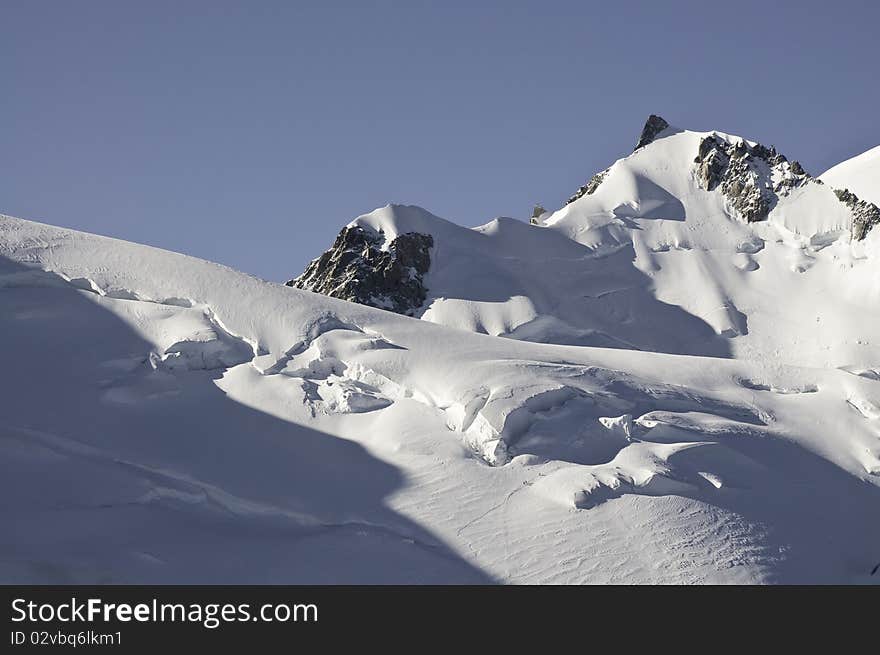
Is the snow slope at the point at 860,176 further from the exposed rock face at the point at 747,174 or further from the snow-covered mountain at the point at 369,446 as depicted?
the snow-covered mountain at the point at 369,446

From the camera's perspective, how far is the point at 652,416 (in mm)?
35406

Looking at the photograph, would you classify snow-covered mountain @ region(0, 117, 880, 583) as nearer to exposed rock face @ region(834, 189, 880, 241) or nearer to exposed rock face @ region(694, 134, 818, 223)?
→ exposed rock face @ region(834, 189, 880, 241)

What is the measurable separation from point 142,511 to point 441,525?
757 cm

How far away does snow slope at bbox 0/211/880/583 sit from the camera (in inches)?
1116

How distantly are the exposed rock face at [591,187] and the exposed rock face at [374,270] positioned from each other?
1474cm

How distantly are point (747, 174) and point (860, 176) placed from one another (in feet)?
80.0

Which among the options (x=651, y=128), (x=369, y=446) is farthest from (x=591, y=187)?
(x=369, y=446)

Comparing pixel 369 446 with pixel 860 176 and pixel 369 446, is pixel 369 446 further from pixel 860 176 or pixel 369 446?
pixel 860 176

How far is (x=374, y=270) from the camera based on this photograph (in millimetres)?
67062

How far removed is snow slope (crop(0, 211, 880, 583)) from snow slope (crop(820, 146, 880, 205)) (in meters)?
52.4

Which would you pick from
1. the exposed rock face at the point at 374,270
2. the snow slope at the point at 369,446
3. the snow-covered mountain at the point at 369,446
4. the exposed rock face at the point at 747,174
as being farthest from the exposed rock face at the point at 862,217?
the snow slope at the point at 369,446

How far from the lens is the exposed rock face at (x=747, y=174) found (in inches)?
2904
